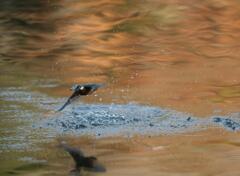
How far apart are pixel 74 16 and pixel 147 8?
1619 mm

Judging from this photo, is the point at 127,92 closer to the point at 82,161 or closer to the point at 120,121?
the point at 120,121

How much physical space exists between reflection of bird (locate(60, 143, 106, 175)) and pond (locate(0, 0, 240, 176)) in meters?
0.07

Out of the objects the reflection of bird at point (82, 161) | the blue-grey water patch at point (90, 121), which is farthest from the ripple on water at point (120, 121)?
the reflection of bird at point (82, 161)

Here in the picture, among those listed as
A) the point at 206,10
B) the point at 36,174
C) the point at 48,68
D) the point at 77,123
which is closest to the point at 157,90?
the point at 77,123

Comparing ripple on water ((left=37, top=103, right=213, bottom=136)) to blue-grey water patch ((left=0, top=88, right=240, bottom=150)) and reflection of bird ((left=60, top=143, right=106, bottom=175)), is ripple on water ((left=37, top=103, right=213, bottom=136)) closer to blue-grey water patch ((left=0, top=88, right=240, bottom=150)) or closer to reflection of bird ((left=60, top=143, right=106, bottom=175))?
blue-grey water patch ((left=0, top=88, right=240, bottom=150))

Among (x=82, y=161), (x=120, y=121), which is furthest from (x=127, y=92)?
(x=82, y=161)

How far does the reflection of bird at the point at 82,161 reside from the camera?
5755 millimetres

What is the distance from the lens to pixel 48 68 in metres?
9.93

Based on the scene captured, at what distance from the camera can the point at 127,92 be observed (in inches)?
326

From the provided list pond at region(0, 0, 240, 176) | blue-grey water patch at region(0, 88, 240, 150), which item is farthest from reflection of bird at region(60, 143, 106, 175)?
blue-grey water patch at region(0, 88, 240, 150)

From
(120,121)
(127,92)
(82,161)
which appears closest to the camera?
(82,161)

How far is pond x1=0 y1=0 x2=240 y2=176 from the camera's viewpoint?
6.14 meters

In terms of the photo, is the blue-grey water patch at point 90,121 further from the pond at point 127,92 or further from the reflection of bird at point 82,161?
the reflection of bird at point 82,161

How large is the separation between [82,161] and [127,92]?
2.36 metres
